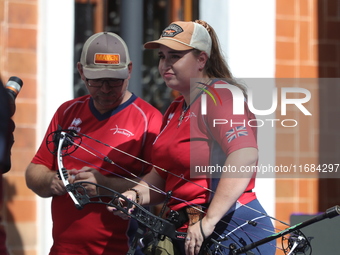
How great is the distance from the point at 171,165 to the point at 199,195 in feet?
0.68

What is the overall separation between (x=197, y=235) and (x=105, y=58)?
1.21 m

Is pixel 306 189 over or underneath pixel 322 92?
underneath

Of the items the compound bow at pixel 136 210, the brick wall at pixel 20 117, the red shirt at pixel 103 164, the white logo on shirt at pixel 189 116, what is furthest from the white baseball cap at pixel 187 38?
the brick wall at pixel 20 117

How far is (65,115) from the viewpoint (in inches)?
154

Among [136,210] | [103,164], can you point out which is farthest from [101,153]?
[136,210]

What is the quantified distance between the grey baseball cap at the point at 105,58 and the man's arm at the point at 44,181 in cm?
58

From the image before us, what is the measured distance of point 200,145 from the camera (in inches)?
128

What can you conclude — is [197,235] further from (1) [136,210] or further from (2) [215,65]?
(2) [215,65]

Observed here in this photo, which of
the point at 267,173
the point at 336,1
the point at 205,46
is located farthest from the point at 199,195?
the point at 336,1

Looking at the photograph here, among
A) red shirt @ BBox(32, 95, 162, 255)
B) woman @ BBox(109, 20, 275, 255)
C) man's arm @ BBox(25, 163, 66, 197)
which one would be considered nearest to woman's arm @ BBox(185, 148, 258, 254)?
woman @ BBox(109, 20, 275, 255)


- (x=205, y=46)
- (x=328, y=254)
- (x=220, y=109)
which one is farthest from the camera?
(x=328, y=254)

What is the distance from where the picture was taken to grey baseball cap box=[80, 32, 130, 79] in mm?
3693

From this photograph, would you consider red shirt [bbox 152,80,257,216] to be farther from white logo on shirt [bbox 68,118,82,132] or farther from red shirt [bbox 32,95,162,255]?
white logo on shirt [bbox 68,118,82,132]

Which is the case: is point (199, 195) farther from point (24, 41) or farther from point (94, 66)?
point (24, 41)
